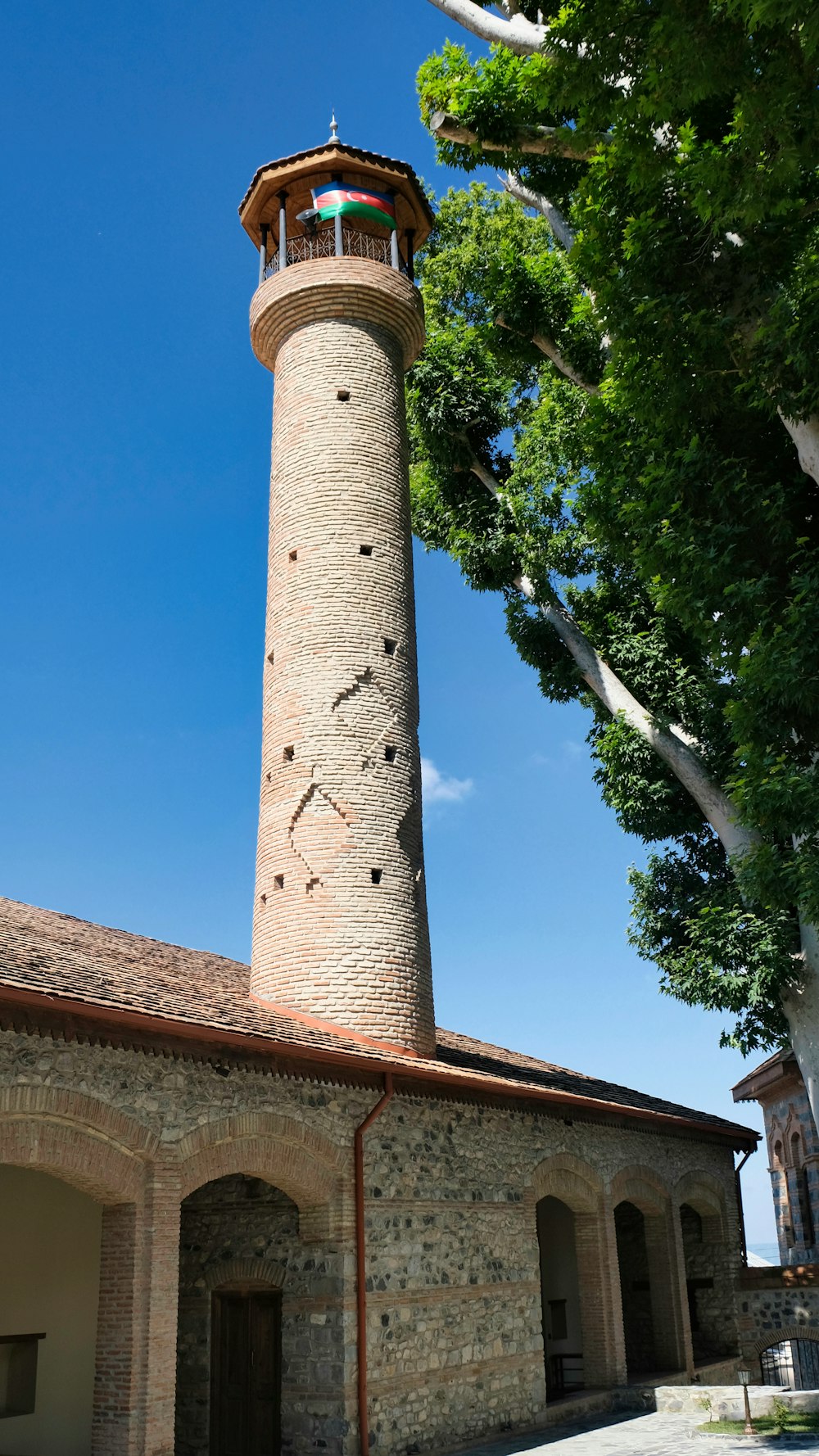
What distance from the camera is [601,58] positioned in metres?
7.18

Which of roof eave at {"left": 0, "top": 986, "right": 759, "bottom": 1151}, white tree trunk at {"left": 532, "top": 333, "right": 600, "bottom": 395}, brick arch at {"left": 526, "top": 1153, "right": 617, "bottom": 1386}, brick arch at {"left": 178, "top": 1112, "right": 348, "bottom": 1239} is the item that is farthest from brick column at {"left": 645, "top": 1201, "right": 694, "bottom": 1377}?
white tree trunk at {"left": 532, "top": 333, "right": 600, "bottom": 395}

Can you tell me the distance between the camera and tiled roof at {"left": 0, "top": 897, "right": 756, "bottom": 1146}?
8.34 meters

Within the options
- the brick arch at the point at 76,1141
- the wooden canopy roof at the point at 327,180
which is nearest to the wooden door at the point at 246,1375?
the brick arch at the point at 76,1141

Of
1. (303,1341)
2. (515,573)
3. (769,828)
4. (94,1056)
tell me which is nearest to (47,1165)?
(94,1056)

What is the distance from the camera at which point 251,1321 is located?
10898 mm

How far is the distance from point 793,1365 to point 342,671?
47.3 ft

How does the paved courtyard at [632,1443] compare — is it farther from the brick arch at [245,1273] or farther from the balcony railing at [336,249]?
the balcony railing at [336,249]

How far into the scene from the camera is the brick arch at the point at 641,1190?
592 inches

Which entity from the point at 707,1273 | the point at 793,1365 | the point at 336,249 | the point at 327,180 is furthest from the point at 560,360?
the point at 793,1365

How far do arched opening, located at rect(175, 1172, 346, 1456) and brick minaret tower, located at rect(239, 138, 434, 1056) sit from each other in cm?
236

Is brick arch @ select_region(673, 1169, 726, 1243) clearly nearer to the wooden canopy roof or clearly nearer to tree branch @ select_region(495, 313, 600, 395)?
tree branch @ select_region(495, 313, 600, 395)

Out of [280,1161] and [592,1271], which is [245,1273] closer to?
[280,1161]

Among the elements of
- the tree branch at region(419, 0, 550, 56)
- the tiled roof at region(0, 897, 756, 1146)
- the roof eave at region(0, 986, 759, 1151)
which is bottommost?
the roof eave at region(0, 986, 759, 1151)

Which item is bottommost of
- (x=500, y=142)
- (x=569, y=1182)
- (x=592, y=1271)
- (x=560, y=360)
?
(x=592, y=1271)
